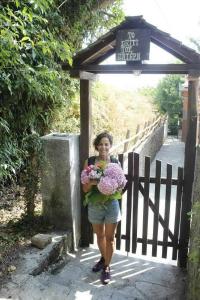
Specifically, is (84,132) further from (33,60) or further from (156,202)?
(156,202)

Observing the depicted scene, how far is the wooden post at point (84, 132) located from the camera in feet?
13.6

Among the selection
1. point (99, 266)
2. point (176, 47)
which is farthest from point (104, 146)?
point (99, 266)

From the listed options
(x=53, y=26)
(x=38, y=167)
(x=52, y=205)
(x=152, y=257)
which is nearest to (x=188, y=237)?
(x=152, y=257)

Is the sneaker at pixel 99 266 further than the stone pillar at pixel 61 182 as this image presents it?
No

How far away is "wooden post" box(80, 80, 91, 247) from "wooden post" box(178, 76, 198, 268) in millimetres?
1354

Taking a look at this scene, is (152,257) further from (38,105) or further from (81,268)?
(38,105)

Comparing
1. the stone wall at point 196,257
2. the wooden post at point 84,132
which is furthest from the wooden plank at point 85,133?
the stone wall at point 196,257

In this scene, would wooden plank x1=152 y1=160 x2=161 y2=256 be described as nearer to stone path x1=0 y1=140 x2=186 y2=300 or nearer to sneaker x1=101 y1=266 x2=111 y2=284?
stone path x1=0 y1=140 x2=186 y2=300

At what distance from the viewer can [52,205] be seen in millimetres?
4348

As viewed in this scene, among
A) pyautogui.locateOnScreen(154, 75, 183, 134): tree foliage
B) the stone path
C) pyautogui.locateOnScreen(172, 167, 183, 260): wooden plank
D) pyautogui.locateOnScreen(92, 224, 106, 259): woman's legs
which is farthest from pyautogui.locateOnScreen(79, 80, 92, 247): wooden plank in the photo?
pyautogui.locateOnScreen(154, 75, 183, 134): tree foliage

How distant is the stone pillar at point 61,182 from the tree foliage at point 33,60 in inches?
10.8

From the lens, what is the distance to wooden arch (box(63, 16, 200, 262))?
3500 millimetres

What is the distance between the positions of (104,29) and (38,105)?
10.2ft

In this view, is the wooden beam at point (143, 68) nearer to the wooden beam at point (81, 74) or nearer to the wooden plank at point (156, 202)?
the wooden beam at point (81, 74)
